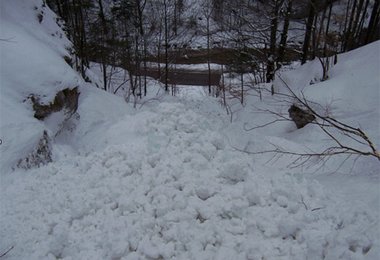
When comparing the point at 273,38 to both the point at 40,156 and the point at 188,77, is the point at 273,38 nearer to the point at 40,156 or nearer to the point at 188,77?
the point at 40,156

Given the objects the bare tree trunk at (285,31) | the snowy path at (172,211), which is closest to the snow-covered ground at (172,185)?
the snowy path at (172,211)

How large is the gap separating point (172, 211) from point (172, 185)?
23.0 inches

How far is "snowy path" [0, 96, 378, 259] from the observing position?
3.66m

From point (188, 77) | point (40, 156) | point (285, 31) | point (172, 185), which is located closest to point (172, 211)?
point (172, 185)

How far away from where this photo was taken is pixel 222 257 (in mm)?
3578

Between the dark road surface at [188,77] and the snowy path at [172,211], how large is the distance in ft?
48.2

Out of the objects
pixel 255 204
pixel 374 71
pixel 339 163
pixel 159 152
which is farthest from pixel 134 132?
pixel 374 71

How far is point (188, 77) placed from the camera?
71.3 ft

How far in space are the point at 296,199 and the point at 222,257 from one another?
1.22 metres

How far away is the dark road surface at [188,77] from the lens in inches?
806

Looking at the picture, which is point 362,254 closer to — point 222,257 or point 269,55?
→ point 222,257

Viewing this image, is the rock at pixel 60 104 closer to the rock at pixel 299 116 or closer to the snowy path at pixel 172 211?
the snowy path at pixel 172 211

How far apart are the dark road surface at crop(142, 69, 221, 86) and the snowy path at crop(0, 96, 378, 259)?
14.7 metres

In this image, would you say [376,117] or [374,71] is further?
[374,71]
